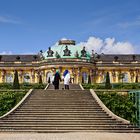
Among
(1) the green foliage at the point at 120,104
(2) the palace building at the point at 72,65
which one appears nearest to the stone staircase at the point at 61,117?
(1) the green foliage at the point at 120,104

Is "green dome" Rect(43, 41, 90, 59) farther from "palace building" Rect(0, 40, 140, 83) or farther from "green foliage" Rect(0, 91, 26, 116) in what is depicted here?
"green foliage" Rect(0, 91, 26, 116)

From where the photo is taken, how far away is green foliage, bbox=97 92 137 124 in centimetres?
3172

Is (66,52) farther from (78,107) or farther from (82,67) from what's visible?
(78,107)

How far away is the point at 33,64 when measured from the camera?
277ft

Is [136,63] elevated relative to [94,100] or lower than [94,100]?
elevated

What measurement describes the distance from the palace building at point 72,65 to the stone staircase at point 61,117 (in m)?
42.1

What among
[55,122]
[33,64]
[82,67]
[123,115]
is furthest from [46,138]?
[33,64]

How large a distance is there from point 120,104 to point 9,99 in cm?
851

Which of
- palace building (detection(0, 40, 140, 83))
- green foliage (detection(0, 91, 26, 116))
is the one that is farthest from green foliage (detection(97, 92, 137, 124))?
palace building (detection(0, 40, 140, 83))

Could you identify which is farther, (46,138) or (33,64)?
(33,64)

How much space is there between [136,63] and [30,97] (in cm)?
5464

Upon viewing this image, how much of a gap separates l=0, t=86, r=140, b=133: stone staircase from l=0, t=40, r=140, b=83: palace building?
138 feet

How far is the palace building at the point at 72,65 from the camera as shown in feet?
251

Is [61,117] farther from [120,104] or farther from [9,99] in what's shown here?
[9,99]
